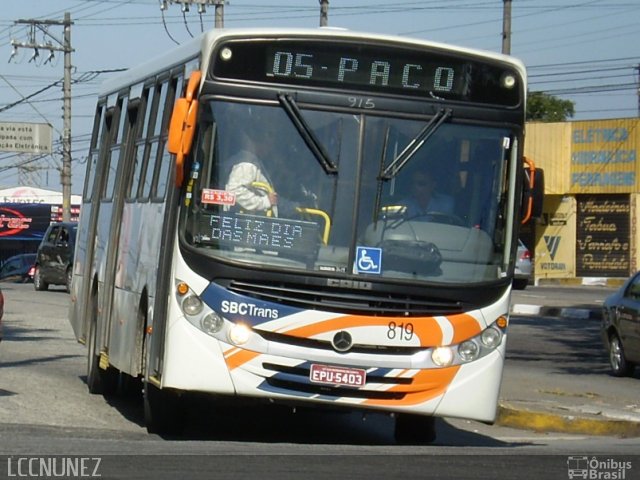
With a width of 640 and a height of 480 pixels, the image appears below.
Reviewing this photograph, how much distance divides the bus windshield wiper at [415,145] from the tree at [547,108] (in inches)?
2838

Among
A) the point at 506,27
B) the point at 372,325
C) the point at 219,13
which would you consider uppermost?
the point at 219,13

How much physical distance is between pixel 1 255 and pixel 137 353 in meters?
65.1

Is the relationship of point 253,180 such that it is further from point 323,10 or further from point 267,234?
point 323,10

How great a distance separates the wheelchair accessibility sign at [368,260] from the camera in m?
9.00

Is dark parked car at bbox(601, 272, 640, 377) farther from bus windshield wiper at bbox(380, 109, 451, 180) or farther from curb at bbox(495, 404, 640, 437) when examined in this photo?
bus windshield wiper at bbox(380, 109, 451, 180)

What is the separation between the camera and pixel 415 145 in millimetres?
9250

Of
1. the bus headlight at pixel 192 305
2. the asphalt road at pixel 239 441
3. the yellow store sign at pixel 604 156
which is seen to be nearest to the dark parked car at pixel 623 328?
the asphalt road at pixel 239 441

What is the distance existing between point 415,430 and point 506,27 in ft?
95.5

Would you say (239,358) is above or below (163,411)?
above

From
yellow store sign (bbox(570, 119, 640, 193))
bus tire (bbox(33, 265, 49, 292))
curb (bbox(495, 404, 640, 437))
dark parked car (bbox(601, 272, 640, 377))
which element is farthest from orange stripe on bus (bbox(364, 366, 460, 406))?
yellow store sign (bbox(570, 119, 640, 193))

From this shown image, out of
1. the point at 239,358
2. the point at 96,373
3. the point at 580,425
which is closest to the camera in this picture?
the point at 239,358

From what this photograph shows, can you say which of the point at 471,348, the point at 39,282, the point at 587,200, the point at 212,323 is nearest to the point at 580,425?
the point at 471,348

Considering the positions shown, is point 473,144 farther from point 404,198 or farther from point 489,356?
point 489,356

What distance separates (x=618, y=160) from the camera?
156 feet
